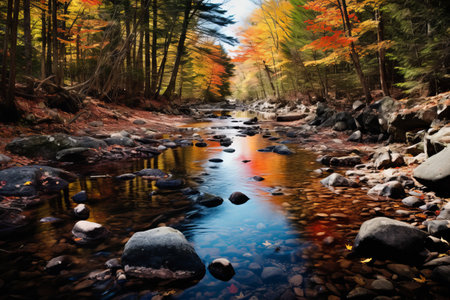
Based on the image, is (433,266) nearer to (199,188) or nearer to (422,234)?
(422,234)

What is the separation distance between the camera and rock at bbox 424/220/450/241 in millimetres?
2775

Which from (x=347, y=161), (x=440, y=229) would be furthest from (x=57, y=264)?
(x=347, y=161)

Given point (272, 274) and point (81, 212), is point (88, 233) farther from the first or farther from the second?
point (272, 274)

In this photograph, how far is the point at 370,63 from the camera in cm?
1438

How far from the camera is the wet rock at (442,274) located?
216cm

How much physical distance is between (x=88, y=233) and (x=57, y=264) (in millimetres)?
533

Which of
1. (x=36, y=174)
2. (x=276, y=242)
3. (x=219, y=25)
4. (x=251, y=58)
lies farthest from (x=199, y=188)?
(x=251, y=58)

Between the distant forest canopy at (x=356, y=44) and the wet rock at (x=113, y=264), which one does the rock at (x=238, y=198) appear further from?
the distant forest canopy at (x=356, y=44)

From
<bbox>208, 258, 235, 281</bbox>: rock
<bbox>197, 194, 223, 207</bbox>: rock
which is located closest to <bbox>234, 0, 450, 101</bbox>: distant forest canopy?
<bbox>197, 194, 223, 207</bbox>: rock

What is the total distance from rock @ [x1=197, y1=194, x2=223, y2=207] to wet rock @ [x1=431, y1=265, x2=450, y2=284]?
2.67 m

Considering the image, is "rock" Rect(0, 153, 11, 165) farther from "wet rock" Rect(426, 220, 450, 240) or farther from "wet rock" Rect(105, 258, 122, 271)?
"wet rock" Rect(426, 220, 450, 240)

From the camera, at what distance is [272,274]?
243cm

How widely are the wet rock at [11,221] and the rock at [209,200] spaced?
221cm

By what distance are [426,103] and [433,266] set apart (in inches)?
263
